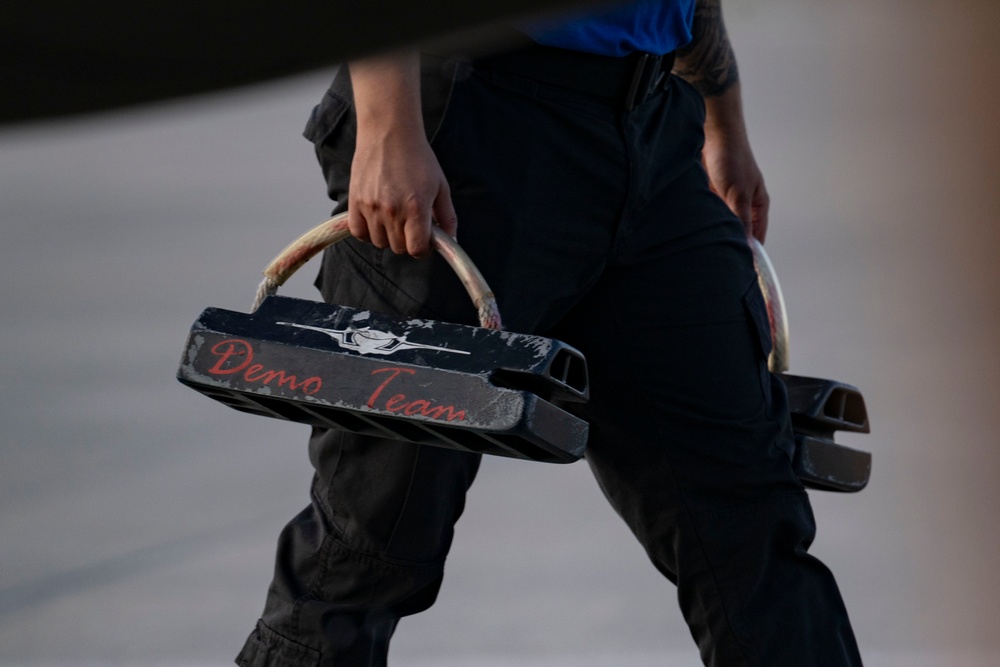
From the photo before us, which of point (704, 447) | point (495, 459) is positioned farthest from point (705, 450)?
point (495, 459)

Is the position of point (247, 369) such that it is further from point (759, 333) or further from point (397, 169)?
point (759, 333)

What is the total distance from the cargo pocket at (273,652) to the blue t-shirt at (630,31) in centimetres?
62

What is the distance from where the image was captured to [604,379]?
1321 millimetres

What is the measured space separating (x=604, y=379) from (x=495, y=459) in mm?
1952

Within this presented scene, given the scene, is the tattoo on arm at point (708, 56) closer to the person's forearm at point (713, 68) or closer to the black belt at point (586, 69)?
the person's forearm at point (713, 68)

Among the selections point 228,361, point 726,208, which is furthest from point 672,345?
point 228,361

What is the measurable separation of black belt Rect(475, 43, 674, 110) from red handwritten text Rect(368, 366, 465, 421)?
31 centimetres

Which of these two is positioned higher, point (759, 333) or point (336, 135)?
point (336, 135)

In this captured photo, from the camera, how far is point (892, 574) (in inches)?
94.6

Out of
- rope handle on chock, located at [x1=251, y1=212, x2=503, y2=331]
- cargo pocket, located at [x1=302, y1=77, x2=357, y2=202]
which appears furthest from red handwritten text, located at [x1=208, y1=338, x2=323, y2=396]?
cargo pocket, located at [x1=302, y1=77, x2=357, y2=202]

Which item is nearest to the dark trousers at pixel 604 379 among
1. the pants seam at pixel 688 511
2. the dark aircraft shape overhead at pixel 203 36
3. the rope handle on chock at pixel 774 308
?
the pants seam at pixel 688 511

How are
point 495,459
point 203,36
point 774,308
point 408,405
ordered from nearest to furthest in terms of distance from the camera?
point 203,36, point 408,405, point 774,308, point 495,459

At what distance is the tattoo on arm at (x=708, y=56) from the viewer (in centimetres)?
150

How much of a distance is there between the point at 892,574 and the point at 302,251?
1.57 metres
